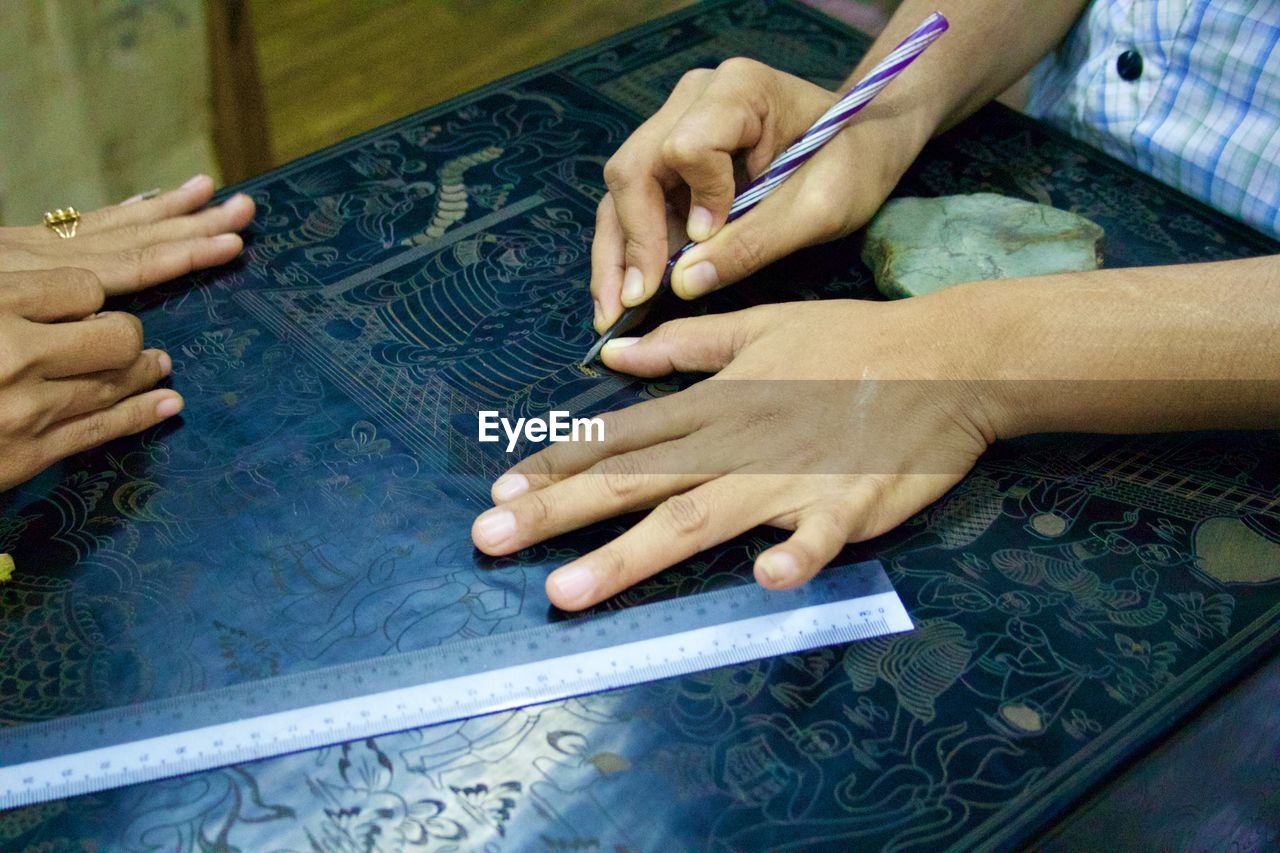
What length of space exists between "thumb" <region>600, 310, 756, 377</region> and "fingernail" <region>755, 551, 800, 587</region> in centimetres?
27

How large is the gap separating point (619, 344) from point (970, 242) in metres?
0.41

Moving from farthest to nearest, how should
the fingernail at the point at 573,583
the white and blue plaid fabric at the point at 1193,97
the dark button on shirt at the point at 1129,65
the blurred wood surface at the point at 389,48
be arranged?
the blurred wood surface at the point at 389,48
the dark button on shirt at the point at 1129,65
the white and blue plaid fabric at the point at 1193,97
the fingernail at the point at 573,583

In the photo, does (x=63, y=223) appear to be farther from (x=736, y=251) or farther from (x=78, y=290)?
(x=736, y=251)

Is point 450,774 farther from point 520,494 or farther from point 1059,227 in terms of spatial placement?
point 1059,227

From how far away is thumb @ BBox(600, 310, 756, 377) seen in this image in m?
1.11

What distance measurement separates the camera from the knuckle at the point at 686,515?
0.96m

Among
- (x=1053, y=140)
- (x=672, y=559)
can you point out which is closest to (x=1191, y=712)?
(x=672, y=559)

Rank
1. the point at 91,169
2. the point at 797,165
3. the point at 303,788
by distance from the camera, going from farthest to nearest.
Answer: the point at 91,169, the point at 797,165, the point at 303,788

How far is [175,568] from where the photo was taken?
0.98 metres

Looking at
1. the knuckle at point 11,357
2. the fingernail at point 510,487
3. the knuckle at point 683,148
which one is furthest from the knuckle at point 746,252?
the knuckle at point 11,357

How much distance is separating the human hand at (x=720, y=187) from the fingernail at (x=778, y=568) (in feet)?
1.18

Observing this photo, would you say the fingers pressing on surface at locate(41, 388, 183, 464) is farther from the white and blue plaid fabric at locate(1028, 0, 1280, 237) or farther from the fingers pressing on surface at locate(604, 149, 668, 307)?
the white and blue plaid fabric at locate(1028, 0, 1280, 237)

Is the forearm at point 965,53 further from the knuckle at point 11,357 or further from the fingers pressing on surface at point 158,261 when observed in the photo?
the knuckle at point 11,357

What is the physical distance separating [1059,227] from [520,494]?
2.19 feet
